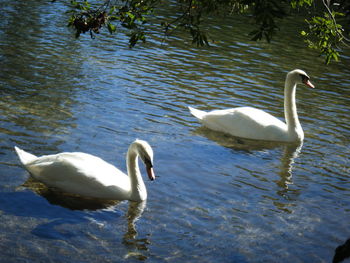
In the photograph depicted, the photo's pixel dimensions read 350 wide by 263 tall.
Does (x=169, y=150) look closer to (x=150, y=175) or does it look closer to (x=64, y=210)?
(x=150, y=175)

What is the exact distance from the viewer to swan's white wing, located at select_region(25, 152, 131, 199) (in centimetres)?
772

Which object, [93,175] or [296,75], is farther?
[296,75]

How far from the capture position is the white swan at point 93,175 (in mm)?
7715

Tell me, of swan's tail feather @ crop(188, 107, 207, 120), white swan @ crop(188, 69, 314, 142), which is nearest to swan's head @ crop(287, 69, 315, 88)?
white swan @ crop(188, 69, 314, 142)

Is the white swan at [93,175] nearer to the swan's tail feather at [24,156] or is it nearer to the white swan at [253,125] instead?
the swan's tail feather at [24,156]

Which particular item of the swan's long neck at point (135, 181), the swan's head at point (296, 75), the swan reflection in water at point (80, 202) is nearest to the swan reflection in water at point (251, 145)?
the swan's head at point (296, 75)

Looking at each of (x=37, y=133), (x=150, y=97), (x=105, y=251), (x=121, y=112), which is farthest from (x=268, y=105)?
(x=105, y=251)

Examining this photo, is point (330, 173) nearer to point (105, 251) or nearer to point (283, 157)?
point (283, 157)

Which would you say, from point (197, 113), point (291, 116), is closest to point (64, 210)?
point (197, 113)

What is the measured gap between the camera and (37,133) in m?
9.55

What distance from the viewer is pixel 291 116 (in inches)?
442

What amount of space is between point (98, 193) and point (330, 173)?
404cm

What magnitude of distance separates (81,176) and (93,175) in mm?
160

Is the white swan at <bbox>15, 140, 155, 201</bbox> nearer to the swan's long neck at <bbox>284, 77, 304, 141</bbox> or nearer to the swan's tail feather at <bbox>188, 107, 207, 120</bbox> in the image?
the swan's tail feather at <bbox>188, 107, 207, 120</bbox>
